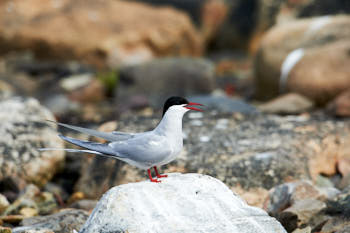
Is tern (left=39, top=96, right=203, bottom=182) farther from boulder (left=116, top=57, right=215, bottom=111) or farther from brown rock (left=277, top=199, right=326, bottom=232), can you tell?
boulder (left=116, top=57, right=215, bottom=111)

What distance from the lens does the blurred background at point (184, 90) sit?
5.20 m

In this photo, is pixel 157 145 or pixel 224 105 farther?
pixel 224 105

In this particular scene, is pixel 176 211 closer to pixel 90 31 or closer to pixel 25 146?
pixel 25 146

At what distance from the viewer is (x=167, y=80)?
33.9ft

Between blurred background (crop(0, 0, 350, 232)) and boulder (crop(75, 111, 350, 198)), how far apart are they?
1 centimetres

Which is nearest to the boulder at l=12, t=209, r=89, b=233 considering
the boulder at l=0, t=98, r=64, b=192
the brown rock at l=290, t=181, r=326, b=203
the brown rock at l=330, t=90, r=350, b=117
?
the boulder at l=0, t=98, r=64, b=192

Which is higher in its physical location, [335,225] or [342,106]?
[342,106]

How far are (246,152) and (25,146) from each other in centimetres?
250

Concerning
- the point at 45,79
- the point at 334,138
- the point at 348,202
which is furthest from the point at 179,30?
the point at 348,202

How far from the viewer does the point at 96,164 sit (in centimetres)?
550

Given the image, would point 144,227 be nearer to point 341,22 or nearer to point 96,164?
point 96,164

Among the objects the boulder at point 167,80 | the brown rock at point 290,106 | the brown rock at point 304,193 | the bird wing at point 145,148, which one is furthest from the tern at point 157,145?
the boulder at point 167,80

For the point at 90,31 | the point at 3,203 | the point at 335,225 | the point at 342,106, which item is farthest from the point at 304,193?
the point at 90,31

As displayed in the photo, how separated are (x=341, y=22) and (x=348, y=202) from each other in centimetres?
550
